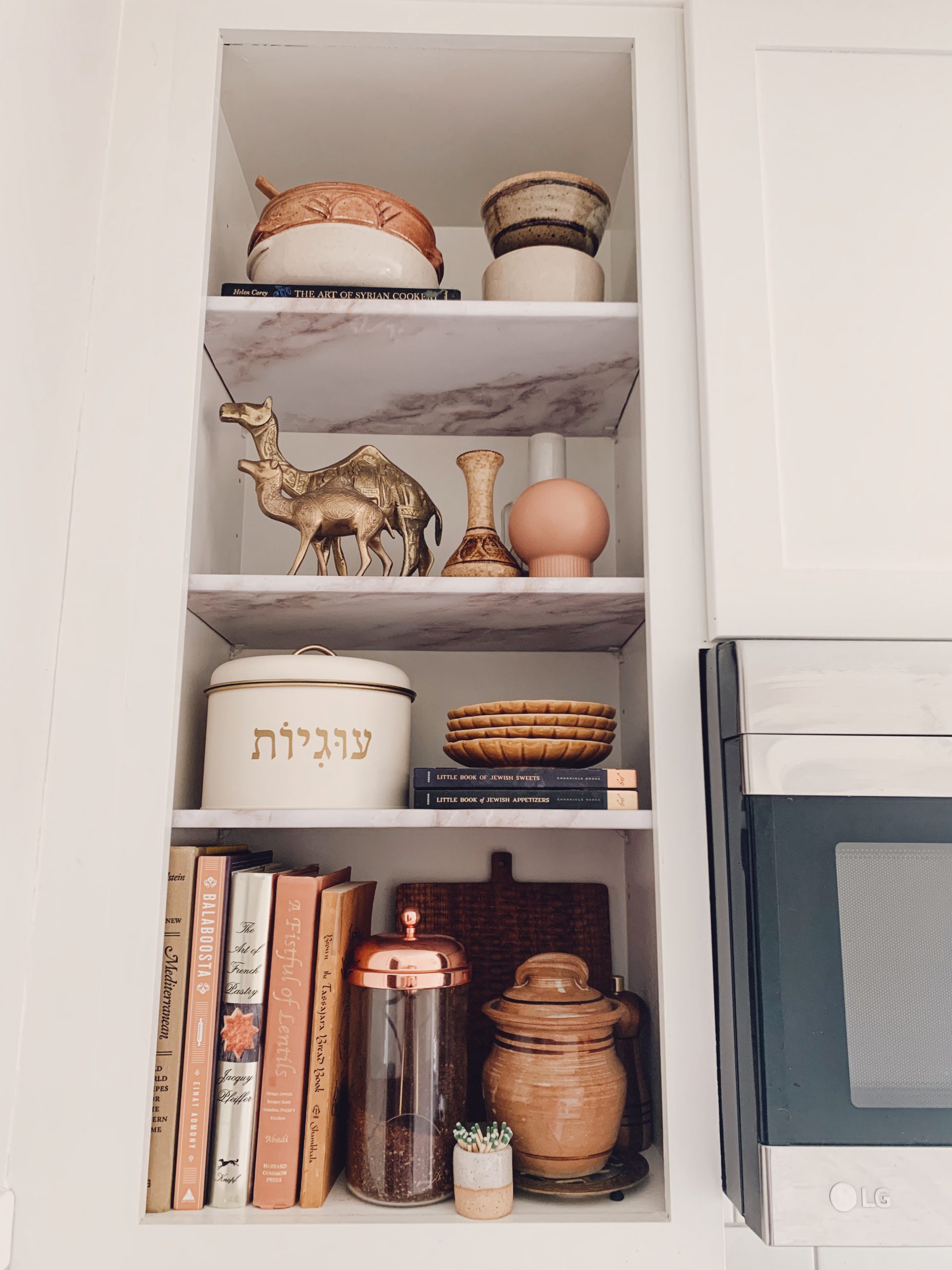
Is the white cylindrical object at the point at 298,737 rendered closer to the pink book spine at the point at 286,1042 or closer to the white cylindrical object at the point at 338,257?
the pink book spine at the point at 286,1042

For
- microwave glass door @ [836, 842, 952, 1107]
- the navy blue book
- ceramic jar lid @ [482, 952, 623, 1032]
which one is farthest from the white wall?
microwave glass door @ [836, 842, 952, 1107]

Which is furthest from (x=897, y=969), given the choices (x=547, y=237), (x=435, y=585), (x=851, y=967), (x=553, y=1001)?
(x=547, y=237)

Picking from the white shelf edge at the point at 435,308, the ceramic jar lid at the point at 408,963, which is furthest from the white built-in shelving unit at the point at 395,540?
the ceramic jar lid at the point at 408,963

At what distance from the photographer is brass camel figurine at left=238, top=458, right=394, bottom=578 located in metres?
1.11

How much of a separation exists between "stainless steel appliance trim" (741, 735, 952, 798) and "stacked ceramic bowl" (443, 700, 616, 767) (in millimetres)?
218

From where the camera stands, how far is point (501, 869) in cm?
122

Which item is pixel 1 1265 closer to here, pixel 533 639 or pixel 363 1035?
pixel 363 1035

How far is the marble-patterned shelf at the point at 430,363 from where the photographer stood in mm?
1049

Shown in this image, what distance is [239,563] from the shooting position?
1.30 m

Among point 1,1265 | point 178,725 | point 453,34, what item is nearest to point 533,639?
point 178,725

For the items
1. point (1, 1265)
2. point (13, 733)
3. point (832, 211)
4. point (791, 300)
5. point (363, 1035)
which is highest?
point (832, 211)

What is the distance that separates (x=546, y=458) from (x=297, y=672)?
47 centimetres

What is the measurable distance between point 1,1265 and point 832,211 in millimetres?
1302

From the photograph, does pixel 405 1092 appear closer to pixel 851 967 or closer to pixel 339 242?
pixel 851 967
